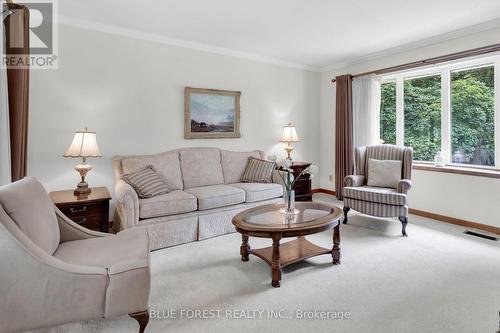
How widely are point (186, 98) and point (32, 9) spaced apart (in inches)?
74.3

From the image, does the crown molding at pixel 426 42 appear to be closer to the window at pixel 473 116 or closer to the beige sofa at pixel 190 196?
the window at pixel 473 116

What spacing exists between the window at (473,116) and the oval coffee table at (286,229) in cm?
249

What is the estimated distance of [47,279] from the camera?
145 centimetres

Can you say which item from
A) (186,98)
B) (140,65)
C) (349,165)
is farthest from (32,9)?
(349,165)

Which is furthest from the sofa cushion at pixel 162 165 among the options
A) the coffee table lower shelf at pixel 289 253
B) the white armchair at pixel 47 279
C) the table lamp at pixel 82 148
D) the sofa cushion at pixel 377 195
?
the sofa cushion at pixel 377 195

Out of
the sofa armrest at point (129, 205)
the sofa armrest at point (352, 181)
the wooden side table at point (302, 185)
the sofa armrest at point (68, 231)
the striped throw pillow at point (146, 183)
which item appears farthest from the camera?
the wooden side table at point (302, 185)

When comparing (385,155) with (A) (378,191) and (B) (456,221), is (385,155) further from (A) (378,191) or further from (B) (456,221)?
(B) (456,221)

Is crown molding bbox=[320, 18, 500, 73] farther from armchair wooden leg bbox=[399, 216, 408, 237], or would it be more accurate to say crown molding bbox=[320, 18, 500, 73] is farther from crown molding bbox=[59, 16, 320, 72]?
armchair wooden leg bbox=[399, 216, 408, 237]

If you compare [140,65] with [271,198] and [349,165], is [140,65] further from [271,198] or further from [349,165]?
[349,165]

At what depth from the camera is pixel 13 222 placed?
148cm

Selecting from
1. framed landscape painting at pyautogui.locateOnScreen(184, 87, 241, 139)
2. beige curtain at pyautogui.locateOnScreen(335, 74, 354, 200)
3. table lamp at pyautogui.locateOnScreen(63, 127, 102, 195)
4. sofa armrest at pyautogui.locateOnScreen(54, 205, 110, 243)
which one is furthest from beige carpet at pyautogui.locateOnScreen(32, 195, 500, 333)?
beige curtain at pyautogui.locateOnScreen(335, 74, 354, 200)

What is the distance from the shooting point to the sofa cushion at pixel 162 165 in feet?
11.6

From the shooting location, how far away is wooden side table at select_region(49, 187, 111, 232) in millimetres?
2748

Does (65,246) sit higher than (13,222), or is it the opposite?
(13,222)
